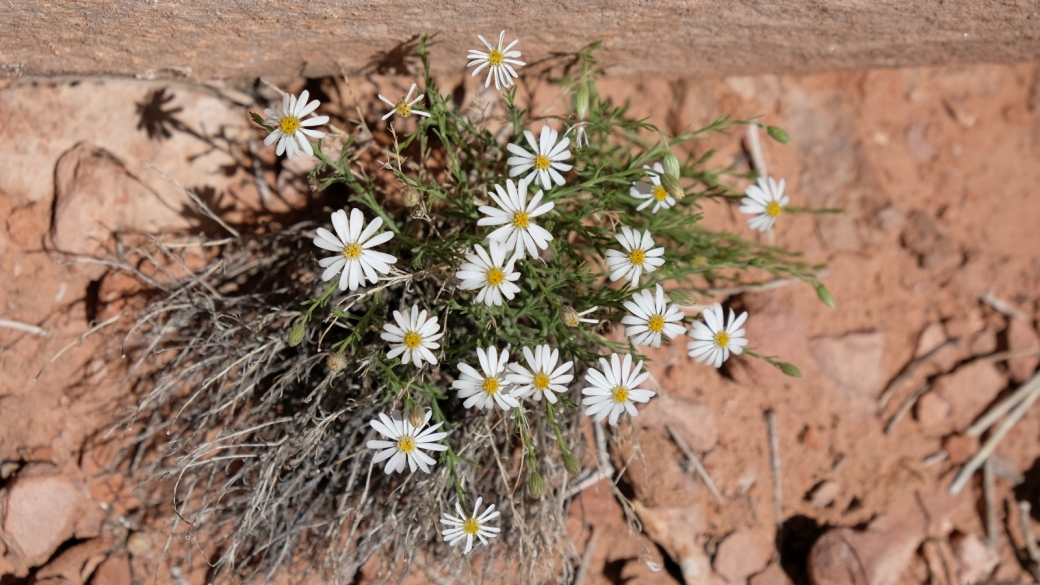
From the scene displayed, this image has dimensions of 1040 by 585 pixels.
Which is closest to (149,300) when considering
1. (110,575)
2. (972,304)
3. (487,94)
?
(110,575)

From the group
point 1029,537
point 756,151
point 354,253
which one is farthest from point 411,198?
point 1029,537

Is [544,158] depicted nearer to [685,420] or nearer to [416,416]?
[416,416]

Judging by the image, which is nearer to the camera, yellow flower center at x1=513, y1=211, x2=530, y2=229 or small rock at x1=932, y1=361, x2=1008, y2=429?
yellow flower center at x1=513, y1=211, x2=530, y2=229

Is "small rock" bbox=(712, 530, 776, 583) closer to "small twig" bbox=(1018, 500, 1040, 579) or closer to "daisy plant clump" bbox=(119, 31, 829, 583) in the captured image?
"daisy plant clump" bbox=(119, 31, 829, 583)

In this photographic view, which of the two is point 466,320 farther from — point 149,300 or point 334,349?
point 149,300

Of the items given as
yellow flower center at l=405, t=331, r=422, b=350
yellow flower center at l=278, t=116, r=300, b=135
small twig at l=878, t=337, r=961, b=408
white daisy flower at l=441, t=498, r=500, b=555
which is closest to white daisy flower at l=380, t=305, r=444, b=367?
yellow flower center at l=405, t=331, r=422, b=350

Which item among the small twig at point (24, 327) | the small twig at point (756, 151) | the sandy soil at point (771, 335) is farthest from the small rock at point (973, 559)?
the small twig at point (24, 327)
